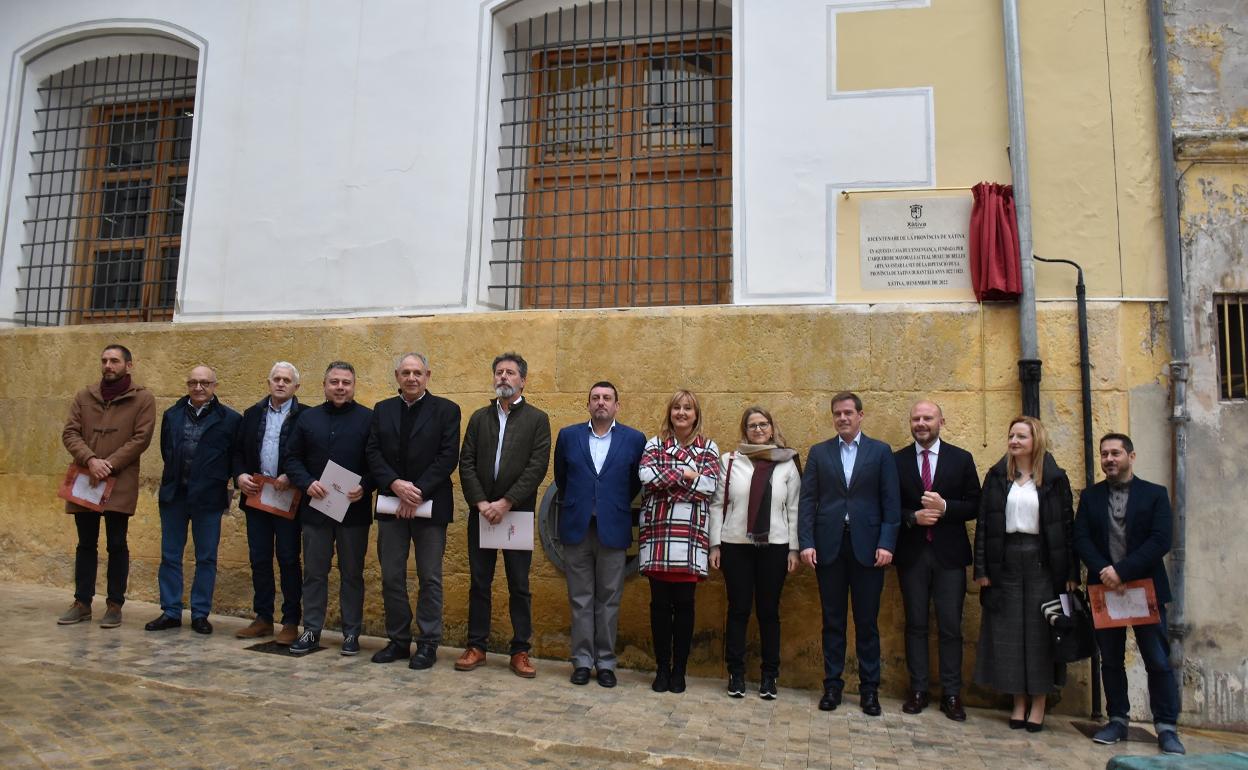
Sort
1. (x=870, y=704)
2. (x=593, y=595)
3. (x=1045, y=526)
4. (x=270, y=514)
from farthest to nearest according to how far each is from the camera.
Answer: (x=270, y=514), (x=593, y=595), (x=870, y=704), (x=1045, y=526)

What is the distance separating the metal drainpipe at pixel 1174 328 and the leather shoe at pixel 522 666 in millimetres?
3733

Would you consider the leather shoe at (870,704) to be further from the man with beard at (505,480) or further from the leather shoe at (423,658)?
the leather shoe at (423,658)

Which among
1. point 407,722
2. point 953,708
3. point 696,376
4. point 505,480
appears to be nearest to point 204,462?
point 505,480

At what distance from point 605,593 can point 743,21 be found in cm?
406

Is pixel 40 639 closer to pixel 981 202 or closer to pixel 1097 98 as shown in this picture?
pixel 981 202

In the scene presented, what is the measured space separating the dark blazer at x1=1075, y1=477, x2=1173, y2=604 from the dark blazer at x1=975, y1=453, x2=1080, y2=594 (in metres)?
0.08

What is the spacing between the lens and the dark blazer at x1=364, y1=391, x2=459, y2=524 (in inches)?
219

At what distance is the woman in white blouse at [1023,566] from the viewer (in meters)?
4.97

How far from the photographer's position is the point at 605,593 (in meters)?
5.45

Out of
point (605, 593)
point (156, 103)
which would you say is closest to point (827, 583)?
point (605, 593)

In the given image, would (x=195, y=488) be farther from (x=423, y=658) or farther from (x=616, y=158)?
(x=616, y=158)

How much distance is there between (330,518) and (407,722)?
68.0 inches

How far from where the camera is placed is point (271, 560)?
6.05 m

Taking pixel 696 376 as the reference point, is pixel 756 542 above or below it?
below
